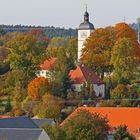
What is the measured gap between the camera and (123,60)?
5644 cm

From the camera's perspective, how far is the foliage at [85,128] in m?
39.8

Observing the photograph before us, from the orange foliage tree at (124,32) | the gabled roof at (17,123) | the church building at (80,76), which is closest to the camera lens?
the gabled roof at (17,123)

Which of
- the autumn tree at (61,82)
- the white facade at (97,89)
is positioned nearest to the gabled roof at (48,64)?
the autumn tree at (61,82)

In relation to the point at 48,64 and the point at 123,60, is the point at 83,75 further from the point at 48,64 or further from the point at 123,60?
the point at 48,64

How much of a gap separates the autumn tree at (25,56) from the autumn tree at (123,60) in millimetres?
5564

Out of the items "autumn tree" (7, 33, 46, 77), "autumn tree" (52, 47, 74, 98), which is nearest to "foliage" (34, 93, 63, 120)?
"autumn tree" (52, 47, 74, 98)

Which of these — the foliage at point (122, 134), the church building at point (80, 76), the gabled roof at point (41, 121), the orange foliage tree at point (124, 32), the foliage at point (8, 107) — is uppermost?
the orange foliage tree at point (124, 32)

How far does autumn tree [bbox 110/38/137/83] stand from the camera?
185 feet

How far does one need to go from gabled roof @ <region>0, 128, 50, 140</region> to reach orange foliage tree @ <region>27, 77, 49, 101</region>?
1412 centimetres

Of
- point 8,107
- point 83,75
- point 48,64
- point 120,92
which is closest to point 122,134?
point 120,92

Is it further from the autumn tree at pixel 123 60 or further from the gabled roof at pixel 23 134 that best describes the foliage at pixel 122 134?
the autumn tree at pixel 123 60

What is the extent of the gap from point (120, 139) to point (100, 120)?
140 centimetres

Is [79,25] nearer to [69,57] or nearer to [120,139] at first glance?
[69,57]

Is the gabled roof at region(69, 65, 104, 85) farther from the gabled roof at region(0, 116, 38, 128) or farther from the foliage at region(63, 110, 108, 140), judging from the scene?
the foliage at region(63, 110, 108, 140)
